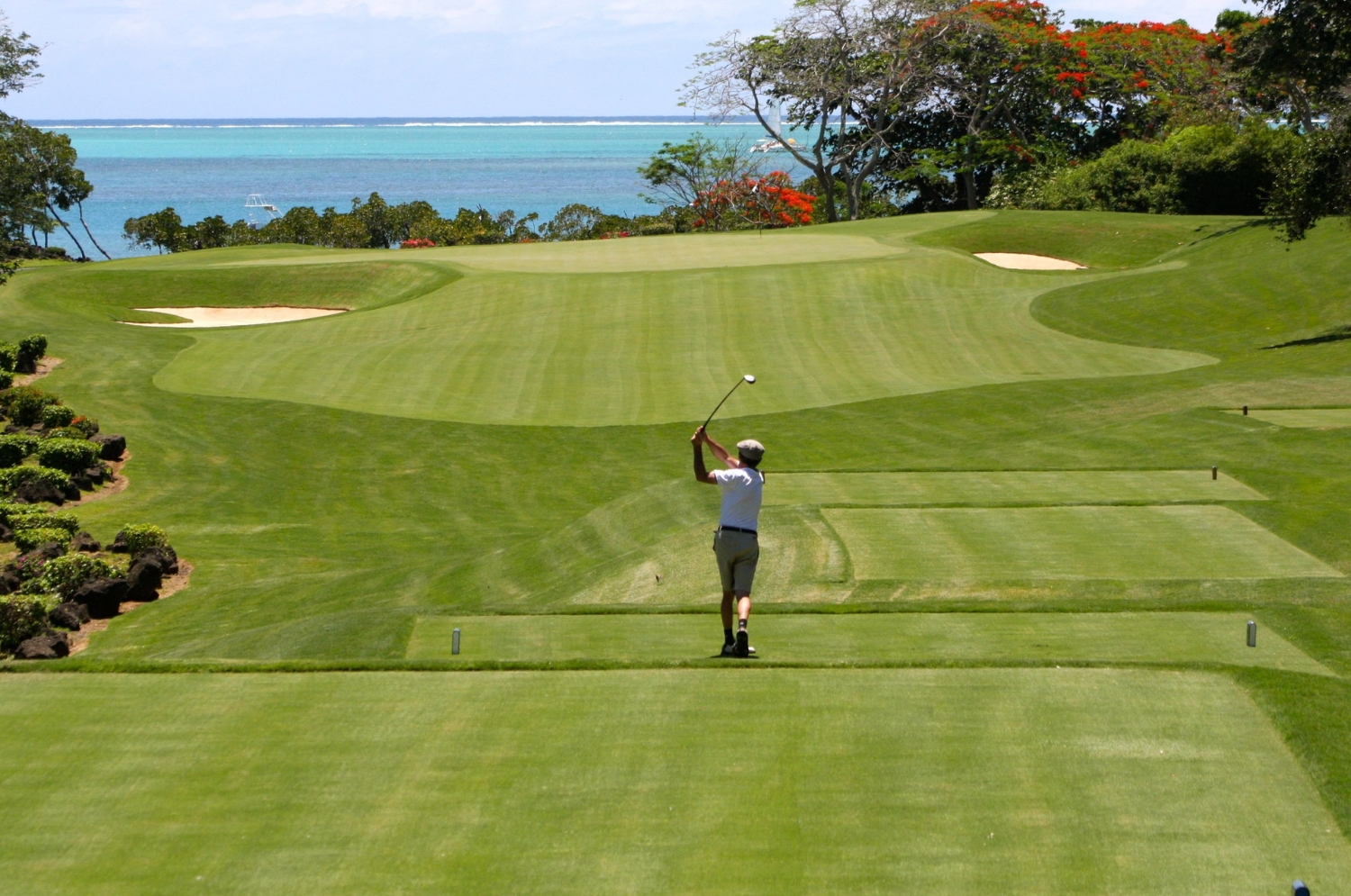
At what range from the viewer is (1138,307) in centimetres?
3859

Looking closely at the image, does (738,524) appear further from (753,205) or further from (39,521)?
(753,205)

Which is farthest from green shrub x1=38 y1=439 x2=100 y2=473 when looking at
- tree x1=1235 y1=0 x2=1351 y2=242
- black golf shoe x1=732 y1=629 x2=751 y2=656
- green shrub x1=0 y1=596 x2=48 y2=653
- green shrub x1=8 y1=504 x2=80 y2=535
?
tree x1=1235 y1=0 x2=1351 y2=242

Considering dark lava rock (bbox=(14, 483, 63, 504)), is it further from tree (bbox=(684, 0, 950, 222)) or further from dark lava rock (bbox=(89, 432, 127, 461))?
tree (bbox=(684, 0, 950, 222))

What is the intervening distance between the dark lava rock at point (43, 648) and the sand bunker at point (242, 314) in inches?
1152

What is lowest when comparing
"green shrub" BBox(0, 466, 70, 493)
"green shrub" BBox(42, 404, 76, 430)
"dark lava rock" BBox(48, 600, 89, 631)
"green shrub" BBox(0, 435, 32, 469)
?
"dark lava rock" BBox(48, 600, 89, 631)

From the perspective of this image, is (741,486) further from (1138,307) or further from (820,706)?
(1138,307)

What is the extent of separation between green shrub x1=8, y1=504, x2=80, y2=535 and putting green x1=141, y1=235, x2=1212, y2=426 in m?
9.38

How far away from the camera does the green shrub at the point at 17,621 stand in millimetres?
14477

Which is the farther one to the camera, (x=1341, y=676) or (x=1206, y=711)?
(x=1341, y=676)

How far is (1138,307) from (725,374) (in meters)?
14.1

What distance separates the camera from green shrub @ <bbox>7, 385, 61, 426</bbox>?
87.8 feet

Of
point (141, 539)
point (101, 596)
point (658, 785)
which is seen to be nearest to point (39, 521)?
point (141, 539)

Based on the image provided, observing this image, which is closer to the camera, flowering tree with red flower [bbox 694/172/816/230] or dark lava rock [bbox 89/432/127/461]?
dark lava rock [bbox 89/432/127/461]

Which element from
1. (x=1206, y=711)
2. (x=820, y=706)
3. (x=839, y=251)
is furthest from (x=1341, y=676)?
(x=839, y=251)
